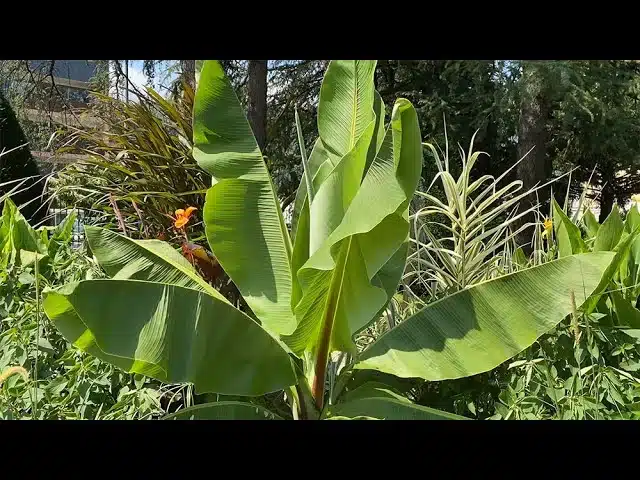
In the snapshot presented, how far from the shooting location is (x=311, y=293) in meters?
1.52

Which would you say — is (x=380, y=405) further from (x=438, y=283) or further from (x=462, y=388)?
(x=438, y=283)

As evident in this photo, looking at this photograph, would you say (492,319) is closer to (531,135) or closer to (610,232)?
(610,232)

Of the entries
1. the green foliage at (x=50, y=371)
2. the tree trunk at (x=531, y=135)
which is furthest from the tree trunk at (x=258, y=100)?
the tree trunk at (x=531, y=135)

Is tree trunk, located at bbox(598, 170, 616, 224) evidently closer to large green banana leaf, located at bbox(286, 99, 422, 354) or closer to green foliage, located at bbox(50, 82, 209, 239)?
green foliage, located at bbox(50, 82, 209, 239)

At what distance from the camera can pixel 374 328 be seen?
91.1 inches

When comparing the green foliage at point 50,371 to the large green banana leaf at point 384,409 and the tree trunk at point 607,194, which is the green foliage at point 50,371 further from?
the tree trunk at point 607,194

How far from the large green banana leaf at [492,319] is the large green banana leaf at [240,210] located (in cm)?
36

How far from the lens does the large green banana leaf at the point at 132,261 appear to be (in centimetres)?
170

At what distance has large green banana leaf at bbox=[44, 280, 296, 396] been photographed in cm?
135

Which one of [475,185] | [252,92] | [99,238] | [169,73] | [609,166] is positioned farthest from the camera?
[609,166]

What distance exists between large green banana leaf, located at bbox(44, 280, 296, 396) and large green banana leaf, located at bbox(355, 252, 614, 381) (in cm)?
37

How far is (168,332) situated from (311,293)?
1.20 feet
